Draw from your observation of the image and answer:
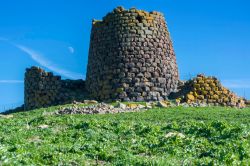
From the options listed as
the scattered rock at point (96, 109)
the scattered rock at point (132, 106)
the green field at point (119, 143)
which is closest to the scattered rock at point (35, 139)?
the green field at point (119, 143)

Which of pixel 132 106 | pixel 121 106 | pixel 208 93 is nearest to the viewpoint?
pixel 121 106

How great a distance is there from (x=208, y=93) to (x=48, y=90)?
985 cm

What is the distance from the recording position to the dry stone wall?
31.7 m

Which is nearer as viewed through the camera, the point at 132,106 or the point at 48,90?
the point at 132,106

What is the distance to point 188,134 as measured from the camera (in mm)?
15078

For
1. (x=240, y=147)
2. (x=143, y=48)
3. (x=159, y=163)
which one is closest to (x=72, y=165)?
(x=159, y=163)

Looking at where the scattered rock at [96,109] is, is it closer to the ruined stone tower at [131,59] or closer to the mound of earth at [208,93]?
the ruined stone tower at [131,59]

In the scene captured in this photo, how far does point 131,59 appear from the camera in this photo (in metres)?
29.9

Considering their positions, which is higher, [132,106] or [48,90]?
[48,90]

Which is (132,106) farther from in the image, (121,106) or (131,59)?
(131,59)

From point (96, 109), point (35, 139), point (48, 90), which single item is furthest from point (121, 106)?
point (35, 139)

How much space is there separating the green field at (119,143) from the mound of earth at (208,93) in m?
12.1

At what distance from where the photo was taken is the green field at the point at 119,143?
34.8ft

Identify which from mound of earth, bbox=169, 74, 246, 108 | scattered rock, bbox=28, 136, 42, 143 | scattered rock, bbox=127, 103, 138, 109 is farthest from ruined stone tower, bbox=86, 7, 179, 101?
scattered rock, bbox=28, 136, 42, 143
